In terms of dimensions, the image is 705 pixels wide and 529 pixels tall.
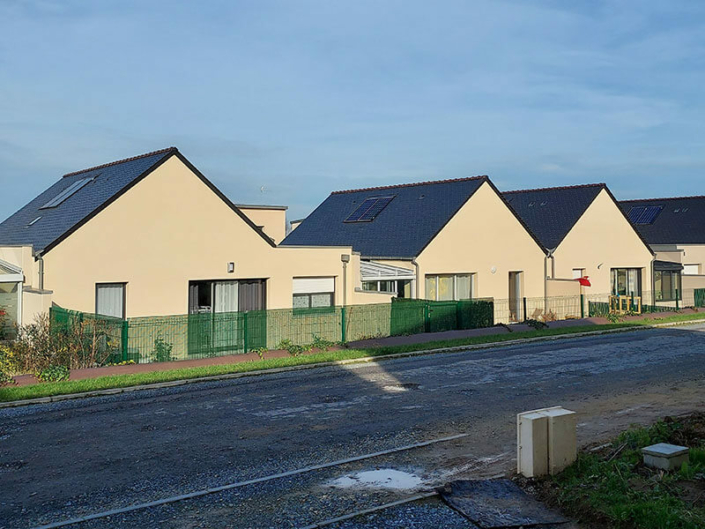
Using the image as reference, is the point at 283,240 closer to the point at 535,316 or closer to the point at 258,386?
the point at 535,316

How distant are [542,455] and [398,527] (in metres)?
2.33

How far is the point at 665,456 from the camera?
801 cm

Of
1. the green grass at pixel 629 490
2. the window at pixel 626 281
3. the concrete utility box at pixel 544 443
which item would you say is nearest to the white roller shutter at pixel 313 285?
the green grass at pixel 629 490

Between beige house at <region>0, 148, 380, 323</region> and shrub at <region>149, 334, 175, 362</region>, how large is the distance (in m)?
2.16

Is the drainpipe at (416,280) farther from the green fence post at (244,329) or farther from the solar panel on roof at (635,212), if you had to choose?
the solar panel on roof at (635,212)

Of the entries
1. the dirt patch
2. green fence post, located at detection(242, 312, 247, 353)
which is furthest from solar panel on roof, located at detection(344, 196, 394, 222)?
the dirt patch

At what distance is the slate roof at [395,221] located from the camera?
31141mm

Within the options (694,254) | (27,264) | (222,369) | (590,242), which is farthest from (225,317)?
(694,254)

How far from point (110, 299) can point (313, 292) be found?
766cm

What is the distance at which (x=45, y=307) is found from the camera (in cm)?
1803

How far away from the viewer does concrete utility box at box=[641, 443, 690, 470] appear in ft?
26.2

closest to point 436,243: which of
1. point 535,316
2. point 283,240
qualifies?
point 535,316

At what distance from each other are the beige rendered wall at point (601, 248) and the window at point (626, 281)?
0.35 m

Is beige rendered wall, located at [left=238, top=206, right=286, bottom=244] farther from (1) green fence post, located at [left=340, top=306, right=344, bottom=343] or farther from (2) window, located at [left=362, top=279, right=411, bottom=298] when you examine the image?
(1) green fence post, located at [left=340, top=306, right=344, bottom=343]
